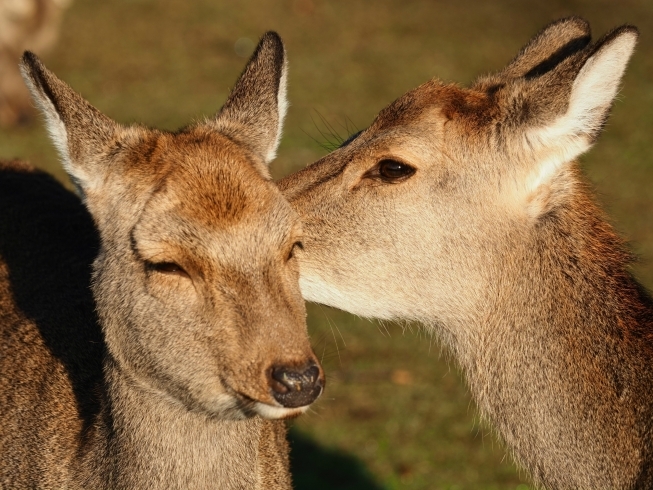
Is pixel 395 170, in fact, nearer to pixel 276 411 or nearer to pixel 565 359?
pixel 565 359

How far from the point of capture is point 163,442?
4242 mm

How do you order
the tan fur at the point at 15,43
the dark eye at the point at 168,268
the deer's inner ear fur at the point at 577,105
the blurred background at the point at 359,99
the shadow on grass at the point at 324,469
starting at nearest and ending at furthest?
the dark eye at the point at 168,268
the deer's inner ear fur at the point at 577,105
the shadow on grass at the point at 324,469
the blurred background at the point at 359,99
the tan fur at the point at 15,43

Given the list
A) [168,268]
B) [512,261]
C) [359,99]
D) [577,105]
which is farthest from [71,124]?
[359,99]

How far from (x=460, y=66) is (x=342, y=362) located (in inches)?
407

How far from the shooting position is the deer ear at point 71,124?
4.28 meters

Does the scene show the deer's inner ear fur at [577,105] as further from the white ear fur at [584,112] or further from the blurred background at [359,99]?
the blurred background at [359,99]

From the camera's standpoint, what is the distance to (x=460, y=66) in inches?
714

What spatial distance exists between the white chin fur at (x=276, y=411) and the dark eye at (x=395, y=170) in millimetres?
1615

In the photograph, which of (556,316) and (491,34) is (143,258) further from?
(491,34)

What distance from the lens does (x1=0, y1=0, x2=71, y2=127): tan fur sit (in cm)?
1487

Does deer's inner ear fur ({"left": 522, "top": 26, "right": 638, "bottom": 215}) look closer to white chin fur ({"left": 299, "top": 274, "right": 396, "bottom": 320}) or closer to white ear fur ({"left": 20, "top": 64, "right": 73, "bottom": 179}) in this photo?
white chin fur ({"left": 299, "top": 274, "right": 396, "bottom": 320})

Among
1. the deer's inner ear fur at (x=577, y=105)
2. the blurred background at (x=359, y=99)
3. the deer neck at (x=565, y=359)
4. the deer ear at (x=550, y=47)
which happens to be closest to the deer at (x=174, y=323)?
the deer neck at (x=565, y=359)

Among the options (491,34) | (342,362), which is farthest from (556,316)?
(491,34)

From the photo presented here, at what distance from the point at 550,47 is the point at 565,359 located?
198cm
